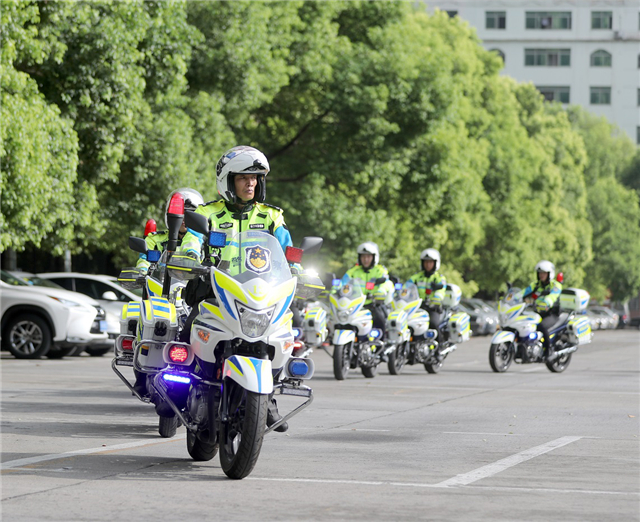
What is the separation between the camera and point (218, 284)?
7.58 metres

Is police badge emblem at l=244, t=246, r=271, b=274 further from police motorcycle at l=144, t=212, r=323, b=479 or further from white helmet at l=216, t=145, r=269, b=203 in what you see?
white helmet at l=216, t=145, r=269, b=203

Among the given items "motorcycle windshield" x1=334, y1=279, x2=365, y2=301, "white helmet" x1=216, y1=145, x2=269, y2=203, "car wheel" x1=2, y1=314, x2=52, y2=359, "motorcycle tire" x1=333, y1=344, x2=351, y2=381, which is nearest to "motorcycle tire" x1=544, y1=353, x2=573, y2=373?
"motorcycle windshield" x1=334, y1=279, x2=365, y2=301

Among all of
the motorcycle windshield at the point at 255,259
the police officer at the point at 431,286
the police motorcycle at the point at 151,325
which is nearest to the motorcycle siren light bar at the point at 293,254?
the motorcycle windshield at the point at 255,259

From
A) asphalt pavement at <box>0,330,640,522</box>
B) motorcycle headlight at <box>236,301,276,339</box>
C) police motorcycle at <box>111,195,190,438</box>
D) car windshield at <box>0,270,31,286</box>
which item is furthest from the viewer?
car windshield at <box>0,270,31,286</box>

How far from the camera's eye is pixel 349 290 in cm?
1870

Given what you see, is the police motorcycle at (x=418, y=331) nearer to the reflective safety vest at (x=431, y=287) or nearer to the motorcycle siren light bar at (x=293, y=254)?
the reflective safety vest at (x=431, y=287)

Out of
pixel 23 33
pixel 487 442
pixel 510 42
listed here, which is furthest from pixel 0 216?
pixel 510 42

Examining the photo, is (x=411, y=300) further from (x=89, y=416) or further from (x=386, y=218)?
(x=386, y=218)

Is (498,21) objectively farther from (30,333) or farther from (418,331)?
(30,333)

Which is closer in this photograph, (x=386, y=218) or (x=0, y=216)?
(x=0, y=216)

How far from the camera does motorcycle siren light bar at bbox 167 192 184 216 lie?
9.95m

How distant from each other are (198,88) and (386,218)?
28.5ft

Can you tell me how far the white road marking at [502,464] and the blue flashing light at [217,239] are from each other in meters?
1.99

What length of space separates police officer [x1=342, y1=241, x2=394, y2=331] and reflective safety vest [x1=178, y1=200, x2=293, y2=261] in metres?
10.7
